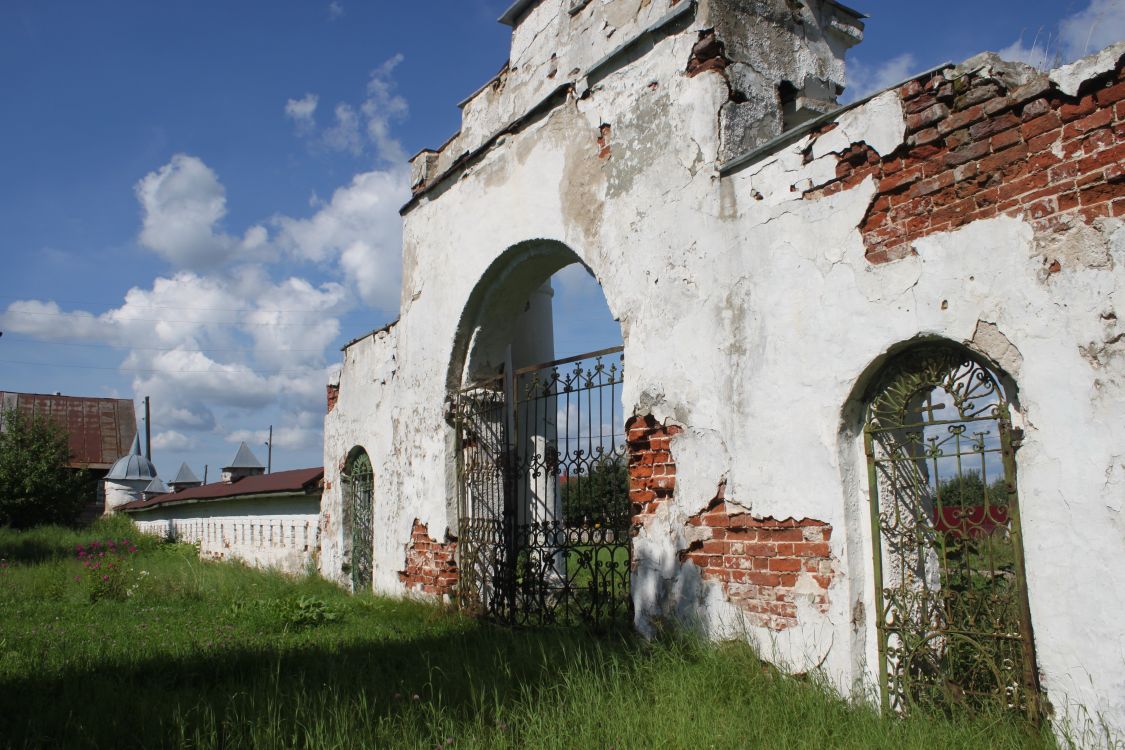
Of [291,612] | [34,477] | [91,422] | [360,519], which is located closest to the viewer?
[291,612]

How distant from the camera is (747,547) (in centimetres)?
472

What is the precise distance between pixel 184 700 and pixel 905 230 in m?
4.45

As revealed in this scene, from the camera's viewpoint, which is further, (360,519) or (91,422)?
(91,422)

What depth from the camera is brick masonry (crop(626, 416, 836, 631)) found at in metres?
4.36

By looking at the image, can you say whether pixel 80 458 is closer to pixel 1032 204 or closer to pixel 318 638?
pixel 318 638

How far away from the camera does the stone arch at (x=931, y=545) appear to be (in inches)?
144

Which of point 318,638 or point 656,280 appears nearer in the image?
point 656,280

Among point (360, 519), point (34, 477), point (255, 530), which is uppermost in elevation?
point (34, 477)

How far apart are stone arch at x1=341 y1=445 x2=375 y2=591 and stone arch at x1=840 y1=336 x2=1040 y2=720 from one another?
6.48m

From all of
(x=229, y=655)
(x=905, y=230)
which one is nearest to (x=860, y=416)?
(x=905, y=230)

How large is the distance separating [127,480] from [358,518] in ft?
77.5

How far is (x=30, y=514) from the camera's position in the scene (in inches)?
850

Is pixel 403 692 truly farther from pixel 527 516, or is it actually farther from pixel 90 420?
pixel 90 420

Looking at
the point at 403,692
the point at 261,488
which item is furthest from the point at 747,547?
the point at 261,488
